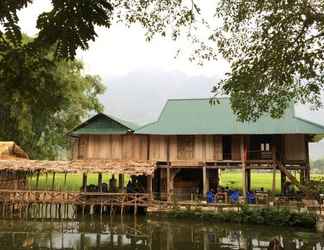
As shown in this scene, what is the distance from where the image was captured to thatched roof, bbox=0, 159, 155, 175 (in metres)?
21.6

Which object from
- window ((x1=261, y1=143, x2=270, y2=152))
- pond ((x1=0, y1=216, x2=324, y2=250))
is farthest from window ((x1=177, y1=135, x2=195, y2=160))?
pond ((x1=0, y1=216, x2=324, y2=250))

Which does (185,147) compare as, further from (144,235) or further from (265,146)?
(144,235)

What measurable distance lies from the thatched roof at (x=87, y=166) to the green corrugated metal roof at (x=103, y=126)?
82.9 inches

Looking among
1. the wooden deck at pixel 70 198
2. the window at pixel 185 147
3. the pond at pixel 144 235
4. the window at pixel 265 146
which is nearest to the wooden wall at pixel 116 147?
the window at pixel 185 147

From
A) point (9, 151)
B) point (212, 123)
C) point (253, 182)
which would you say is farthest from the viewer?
point (253, 182)

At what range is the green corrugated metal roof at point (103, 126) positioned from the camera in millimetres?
24125

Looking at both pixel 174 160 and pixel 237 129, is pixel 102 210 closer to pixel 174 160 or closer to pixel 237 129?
pixel 174 160

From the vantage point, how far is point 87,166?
2212 cm

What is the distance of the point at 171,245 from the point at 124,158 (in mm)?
Result: 9597

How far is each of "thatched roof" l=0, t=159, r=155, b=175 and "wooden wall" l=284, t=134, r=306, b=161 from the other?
764 cm

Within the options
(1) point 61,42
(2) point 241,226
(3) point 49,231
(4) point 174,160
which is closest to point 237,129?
(4) point 174,160

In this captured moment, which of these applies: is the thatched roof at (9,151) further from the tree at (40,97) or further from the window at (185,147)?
the window at (185,147)

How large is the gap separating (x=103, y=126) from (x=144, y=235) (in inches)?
364

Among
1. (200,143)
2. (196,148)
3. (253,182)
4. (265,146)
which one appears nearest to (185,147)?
(196,148)
